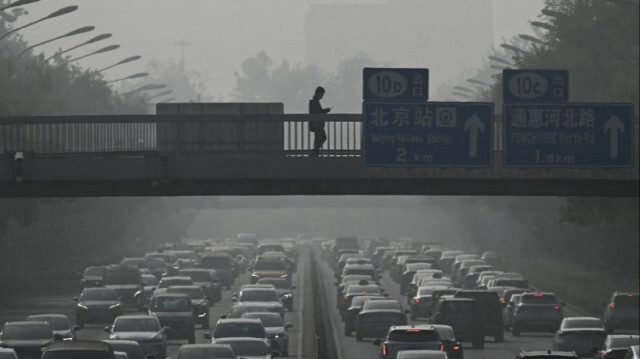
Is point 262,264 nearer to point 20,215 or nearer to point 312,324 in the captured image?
point 20,215

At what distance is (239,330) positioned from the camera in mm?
49656

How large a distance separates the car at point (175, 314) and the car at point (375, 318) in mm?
5687

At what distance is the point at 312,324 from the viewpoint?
2712 inches

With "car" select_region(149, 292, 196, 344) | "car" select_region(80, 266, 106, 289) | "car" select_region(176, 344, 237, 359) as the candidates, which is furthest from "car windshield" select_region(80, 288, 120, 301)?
"car" select_region(176, 344, 237, 359)

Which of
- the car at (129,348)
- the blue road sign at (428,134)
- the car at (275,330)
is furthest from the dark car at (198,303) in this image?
the blue road sign at (428,134)

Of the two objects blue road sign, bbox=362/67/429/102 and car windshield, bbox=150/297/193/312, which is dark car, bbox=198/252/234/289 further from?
blue road sign, bbox=362/67/429/102

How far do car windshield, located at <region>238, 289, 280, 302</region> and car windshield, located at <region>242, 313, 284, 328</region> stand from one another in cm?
1092

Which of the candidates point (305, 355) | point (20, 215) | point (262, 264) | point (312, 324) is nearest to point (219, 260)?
point (262, 264)

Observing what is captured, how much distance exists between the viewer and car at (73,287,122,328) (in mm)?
65812

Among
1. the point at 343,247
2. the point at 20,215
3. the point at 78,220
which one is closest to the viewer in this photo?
the point at 20,215

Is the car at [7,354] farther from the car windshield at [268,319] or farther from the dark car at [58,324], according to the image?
the car windshield at [268,319]

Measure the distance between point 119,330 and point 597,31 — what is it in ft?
193

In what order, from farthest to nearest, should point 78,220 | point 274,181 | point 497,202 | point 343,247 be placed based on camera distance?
point 343,247 < point 497,202 < point 78,220 < point 274,181

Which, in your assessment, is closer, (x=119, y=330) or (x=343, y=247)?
(x=119, y=330)
